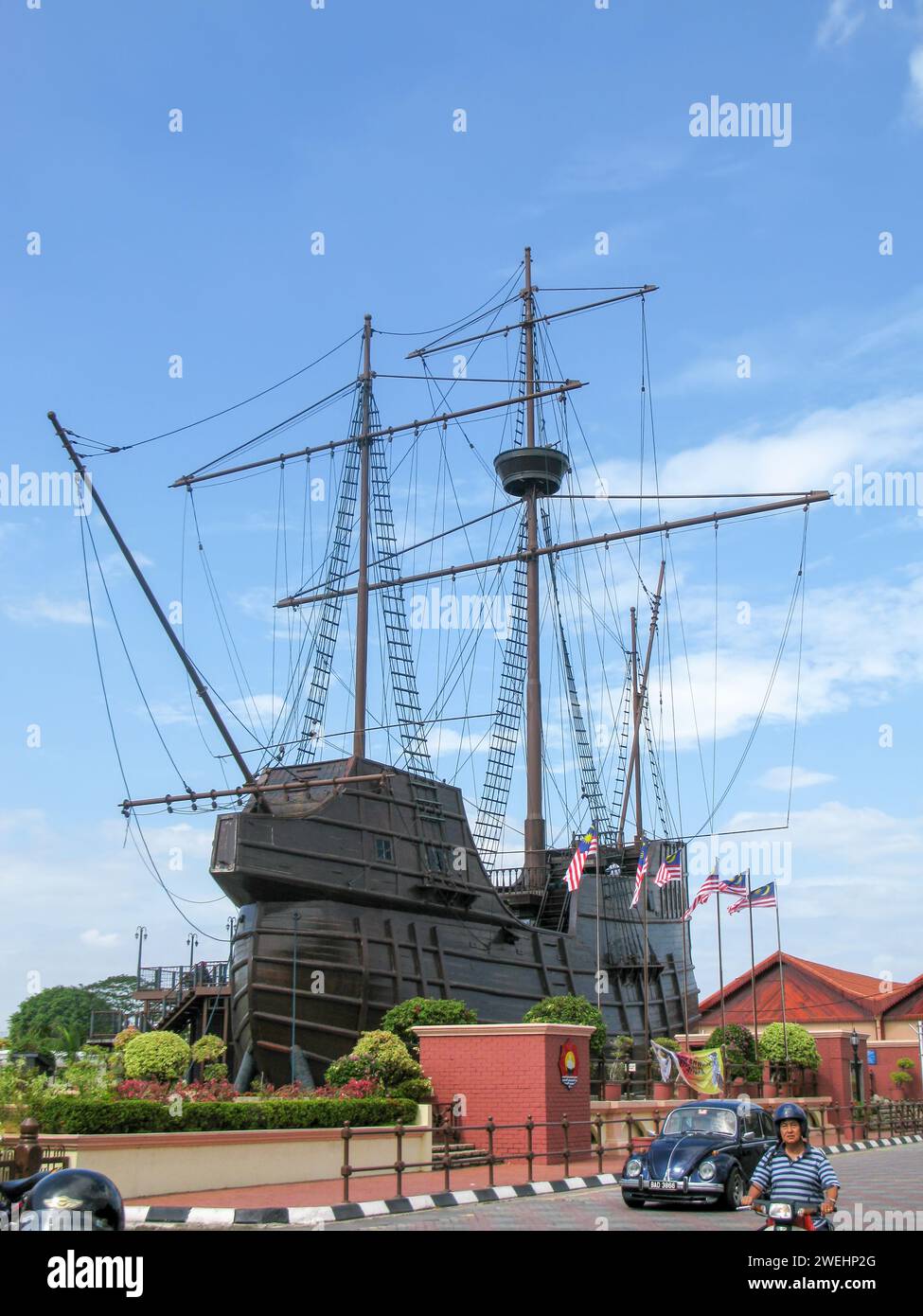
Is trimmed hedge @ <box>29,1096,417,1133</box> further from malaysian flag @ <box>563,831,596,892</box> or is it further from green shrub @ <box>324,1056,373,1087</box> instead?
malaysian flag @ <box>563,831,596,892</box>

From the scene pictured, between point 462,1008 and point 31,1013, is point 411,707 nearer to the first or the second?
point 462,1008

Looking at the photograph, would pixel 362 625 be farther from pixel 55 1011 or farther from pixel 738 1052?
pixel 55 1011

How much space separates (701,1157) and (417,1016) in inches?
344

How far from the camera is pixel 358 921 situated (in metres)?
24.8

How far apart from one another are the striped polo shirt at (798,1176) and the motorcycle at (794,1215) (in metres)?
0.05

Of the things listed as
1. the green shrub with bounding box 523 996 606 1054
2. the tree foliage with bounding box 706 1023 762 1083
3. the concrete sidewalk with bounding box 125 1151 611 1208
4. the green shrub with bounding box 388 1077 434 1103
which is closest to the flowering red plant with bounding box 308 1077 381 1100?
the green shrub with bounding box 388 1077 434 1103

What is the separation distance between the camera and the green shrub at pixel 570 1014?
25.2m

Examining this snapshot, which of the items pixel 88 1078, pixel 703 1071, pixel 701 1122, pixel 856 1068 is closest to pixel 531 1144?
pixel 701 1122

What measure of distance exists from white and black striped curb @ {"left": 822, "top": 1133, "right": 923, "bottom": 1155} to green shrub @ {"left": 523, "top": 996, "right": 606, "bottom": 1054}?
4593 millimetres

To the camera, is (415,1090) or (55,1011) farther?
(55,1011)

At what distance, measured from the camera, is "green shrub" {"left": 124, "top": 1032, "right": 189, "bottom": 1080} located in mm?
21312

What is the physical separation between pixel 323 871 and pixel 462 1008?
12.5ft

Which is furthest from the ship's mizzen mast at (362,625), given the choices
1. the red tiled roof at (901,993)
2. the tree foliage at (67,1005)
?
the tree foliage at (67,1005)
